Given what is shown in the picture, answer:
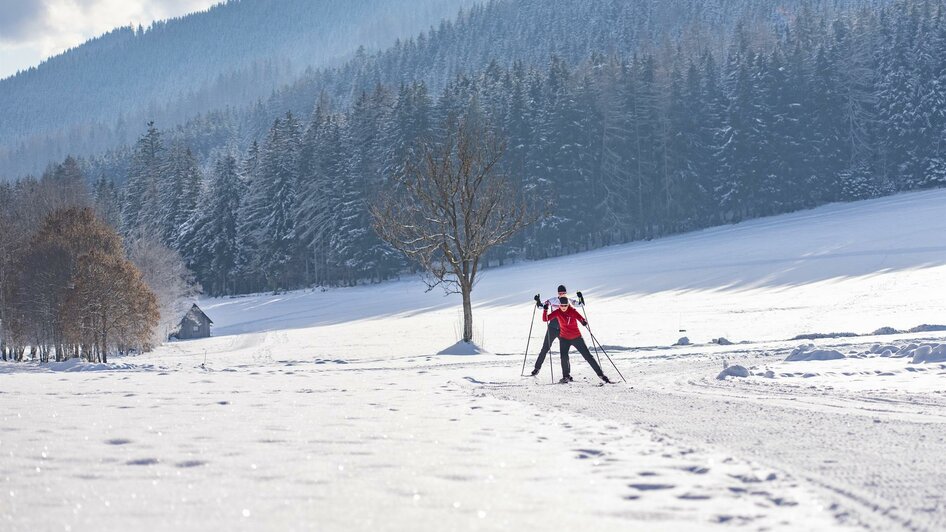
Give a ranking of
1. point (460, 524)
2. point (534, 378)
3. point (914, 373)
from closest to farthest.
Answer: point (460, 524) < point (914, 373) < point (534, 378)

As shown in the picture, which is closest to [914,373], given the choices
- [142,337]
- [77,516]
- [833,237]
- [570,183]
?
[77,516]

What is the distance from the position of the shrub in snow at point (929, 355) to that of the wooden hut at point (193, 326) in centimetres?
4350

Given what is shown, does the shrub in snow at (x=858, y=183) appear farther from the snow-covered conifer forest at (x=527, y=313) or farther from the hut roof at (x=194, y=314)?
the hut roof at (x=194, y=314)

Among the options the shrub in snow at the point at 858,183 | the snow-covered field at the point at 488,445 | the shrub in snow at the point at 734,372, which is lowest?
the shrub in snow at the point at 734,372

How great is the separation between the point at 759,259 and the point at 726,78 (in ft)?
93.4

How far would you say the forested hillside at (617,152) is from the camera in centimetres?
6669

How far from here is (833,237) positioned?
52.6m

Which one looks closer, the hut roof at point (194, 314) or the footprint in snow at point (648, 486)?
the footprint in snow at point (648, 486)

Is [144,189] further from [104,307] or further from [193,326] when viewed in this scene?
[104,307]

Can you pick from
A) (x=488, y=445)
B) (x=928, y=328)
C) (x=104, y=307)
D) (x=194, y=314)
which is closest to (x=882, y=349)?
→ (x=928, y=328)

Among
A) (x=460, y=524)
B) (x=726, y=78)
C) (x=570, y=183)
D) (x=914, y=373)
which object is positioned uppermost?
(x=726, y=78)

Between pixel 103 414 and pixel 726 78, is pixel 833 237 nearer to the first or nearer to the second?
pixel 726 78

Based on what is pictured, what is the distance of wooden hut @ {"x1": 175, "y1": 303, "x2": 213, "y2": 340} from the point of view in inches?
1977

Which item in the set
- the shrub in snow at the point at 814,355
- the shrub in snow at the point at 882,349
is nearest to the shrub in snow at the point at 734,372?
the shrub in snow at the point at 814,355
